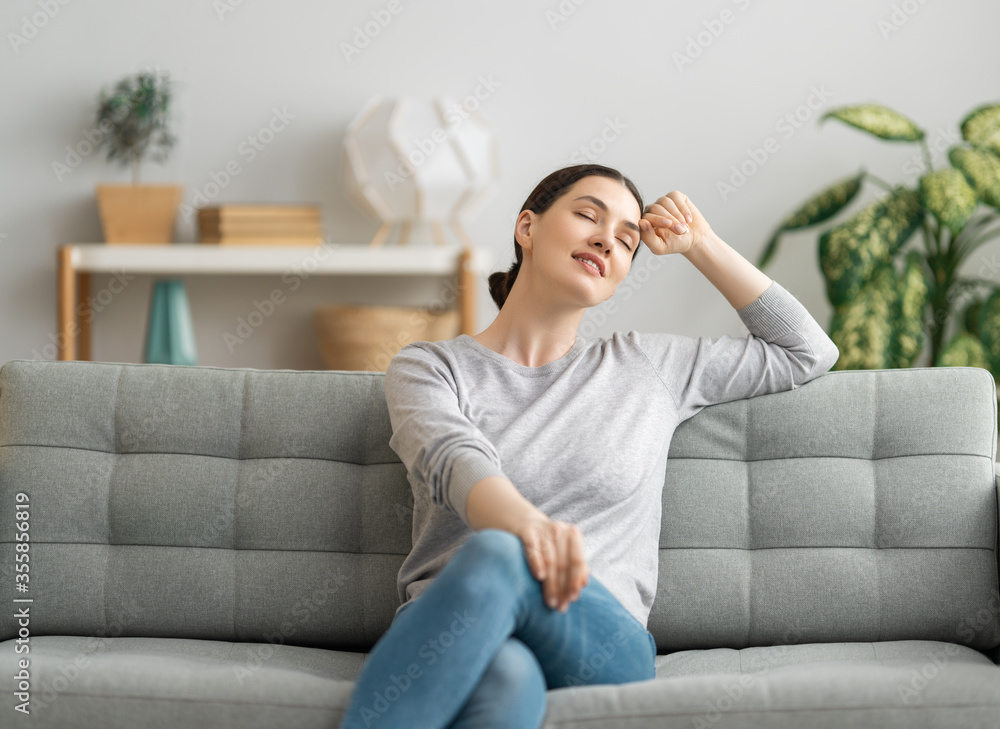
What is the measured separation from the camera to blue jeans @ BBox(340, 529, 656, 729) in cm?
101

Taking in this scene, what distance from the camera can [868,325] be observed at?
244cm

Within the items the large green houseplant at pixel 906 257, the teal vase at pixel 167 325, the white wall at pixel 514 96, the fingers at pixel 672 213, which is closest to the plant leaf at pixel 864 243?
the large green houseplant at pixel 906 257

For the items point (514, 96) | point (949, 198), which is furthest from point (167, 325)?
point (949, 198)

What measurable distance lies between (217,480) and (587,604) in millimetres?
697

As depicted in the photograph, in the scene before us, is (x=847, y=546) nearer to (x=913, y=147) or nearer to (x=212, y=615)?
(x=212, y=615)

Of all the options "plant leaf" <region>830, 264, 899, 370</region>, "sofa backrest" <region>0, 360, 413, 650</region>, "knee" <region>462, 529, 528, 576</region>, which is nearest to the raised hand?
"sofa backrest" <region>0, 360, 413, 650</region>

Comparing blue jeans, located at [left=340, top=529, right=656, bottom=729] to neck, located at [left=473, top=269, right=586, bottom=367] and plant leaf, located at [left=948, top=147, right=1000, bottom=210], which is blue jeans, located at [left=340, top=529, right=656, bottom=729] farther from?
plant leaf, located at [left=948, top=147, right=1000, bottom=210]

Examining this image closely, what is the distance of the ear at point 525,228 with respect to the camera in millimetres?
1562

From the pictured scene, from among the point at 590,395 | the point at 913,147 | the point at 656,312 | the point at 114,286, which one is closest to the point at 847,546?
the point at 590,395

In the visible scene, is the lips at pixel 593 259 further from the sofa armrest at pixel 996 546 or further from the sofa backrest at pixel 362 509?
the sofa armrest at pixel 996 546

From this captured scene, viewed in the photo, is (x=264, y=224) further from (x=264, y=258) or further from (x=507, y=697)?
(x=507, y=697)

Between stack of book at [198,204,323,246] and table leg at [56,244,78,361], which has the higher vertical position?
stack of book at [198,204,323,246]

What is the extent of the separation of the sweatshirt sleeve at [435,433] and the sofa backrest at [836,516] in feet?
1.35

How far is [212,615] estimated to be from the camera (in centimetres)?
148
